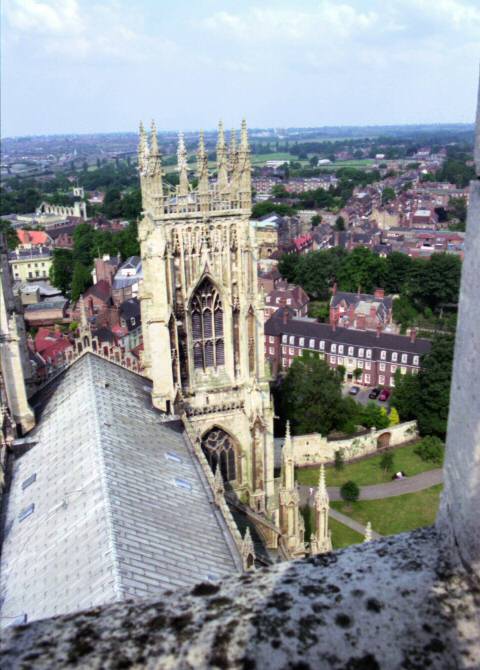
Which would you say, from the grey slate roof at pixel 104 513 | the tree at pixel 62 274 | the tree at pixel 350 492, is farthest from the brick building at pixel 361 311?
the grey slate roof at pixel 104 513

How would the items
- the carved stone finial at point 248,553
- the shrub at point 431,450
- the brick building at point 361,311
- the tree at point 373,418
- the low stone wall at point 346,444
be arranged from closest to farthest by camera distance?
the carved stone finial at point 248,553, the shrub at point 431,450, the low stone wall at point 346,444, the tree at point 373,418, the brick building at point 361,311

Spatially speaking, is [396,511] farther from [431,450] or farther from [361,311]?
[361,311]

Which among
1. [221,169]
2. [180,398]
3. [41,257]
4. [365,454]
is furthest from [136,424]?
[41,257]

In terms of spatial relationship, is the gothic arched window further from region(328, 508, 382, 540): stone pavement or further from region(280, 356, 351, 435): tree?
region(280, 356, 351, 435): tree

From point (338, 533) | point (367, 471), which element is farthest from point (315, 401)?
point (338, 533)

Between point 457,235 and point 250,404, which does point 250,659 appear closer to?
point 250,404

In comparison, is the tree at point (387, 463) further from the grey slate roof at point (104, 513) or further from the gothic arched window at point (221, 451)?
the grey slate roof at point (104, 513)

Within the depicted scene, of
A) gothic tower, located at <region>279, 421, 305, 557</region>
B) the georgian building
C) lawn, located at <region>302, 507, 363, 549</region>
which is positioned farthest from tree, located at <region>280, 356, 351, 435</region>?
gothic tower, located at <region>279, 421, 305, 557</region>
